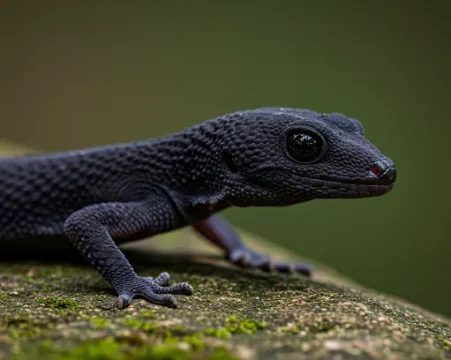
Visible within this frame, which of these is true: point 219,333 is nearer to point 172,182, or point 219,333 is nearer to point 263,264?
point 172,182

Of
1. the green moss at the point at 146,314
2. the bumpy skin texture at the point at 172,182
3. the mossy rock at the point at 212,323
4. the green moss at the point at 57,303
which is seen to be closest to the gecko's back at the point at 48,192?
the bumpy skin texture at the point at 172,182

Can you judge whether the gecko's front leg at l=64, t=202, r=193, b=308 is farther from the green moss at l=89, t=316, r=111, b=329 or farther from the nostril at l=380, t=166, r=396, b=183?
the nostril at l=380, t=166, r=396, b=183

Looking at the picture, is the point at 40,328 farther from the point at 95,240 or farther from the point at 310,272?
the point at 310,272

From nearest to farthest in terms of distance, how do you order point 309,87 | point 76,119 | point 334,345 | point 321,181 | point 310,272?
point 334,345
point 321,181
point 310,272
point 309,87
point 76,119

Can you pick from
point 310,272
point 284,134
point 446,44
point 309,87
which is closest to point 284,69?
point 309,87

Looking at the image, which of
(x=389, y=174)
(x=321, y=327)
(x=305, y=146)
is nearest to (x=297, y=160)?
(x=305, y=146)

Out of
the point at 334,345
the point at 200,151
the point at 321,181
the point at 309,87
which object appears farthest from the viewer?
the point at 309,87

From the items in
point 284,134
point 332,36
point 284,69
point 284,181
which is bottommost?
point 284,181
